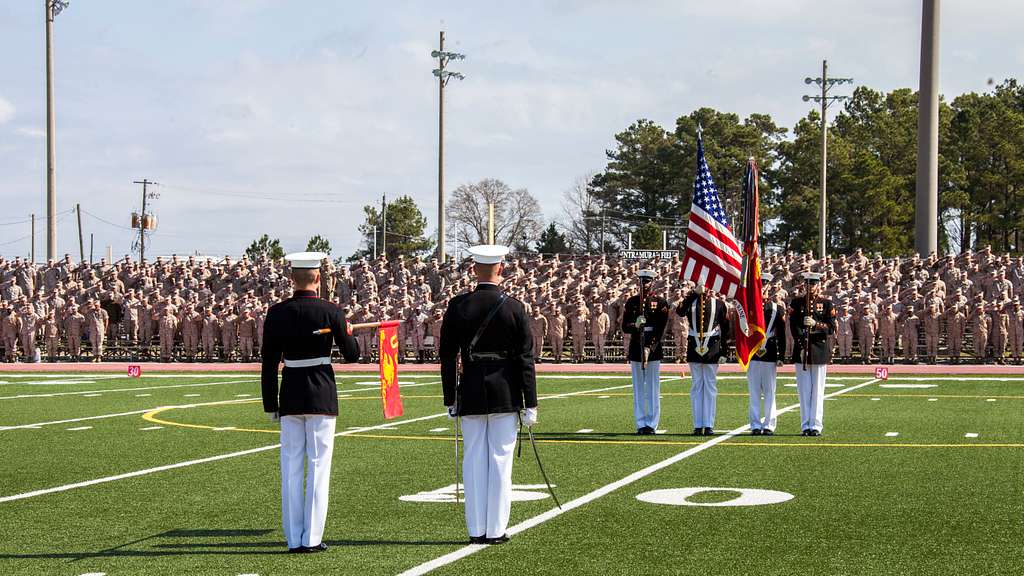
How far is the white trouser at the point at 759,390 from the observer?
53.3 feet

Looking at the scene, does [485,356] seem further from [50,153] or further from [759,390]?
[50,153]

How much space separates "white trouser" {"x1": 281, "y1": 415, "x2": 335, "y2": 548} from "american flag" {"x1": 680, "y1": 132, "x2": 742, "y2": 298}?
904cm

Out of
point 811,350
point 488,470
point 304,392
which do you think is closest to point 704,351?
point 811,350

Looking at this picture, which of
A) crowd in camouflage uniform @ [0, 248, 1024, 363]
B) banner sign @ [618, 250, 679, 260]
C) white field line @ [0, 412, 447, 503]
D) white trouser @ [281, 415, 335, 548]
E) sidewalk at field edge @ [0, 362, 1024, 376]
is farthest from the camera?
banner sign @ [618, 250, 679, 260]

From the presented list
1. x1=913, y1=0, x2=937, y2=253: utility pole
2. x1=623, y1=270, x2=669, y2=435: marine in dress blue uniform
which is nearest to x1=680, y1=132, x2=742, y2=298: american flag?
x1=623, y1=270, x2=669, y2=435: marine in dress blue uniform

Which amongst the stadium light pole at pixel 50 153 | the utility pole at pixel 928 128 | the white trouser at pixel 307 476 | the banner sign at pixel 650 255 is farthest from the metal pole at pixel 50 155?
the white trouser at pixel 307 476

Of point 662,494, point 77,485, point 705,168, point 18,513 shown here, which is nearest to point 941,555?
point 662,494

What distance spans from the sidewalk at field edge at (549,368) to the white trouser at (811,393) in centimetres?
1434

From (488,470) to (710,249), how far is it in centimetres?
916

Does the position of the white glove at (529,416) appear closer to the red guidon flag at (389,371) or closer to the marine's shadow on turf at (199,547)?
the marine's shadow on turf at (199,547)

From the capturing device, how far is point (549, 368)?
3350 centimetres

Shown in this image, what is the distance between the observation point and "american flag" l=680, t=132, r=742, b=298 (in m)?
17.0

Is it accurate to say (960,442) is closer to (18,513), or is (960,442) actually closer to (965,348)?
(18,513)

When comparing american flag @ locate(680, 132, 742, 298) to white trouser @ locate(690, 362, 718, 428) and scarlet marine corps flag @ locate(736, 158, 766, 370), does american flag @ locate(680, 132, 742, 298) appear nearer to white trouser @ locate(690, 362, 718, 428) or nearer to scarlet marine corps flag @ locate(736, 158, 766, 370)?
scarlet marine corps flag @ locate(736, 158, 766, 370)
